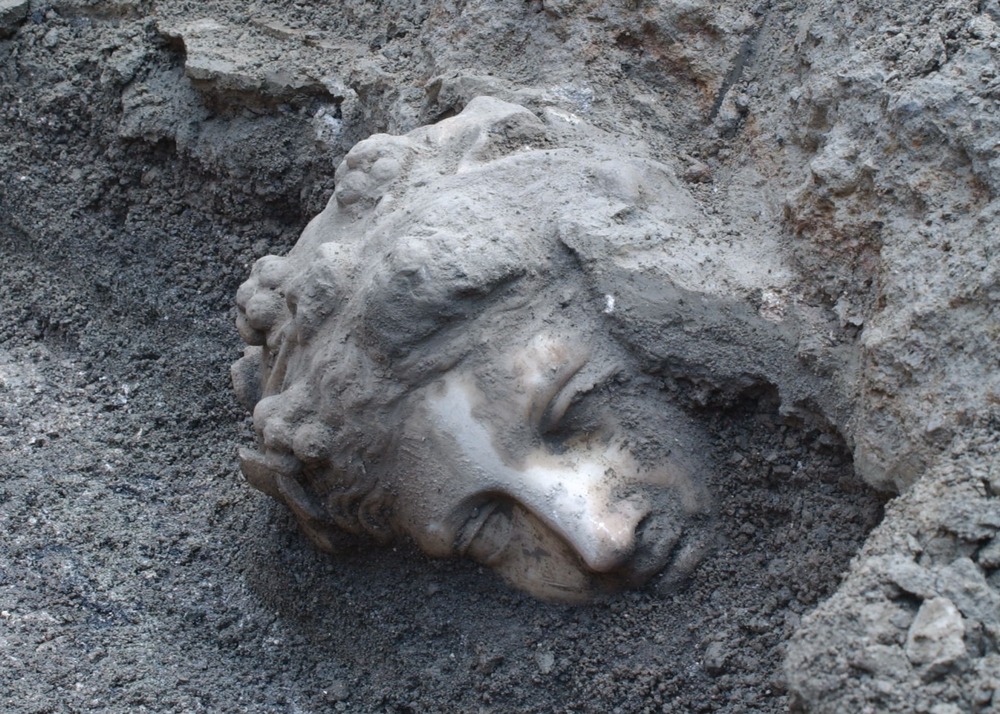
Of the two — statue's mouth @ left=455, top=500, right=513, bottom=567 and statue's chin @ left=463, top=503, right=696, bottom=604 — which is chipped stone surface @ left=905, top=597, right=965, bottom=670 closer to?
statue's chin @ left=463, top=503, right=696, bottom=604

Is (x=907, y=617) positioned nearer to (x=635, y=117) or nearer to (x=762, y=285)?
(x=762, y=285)

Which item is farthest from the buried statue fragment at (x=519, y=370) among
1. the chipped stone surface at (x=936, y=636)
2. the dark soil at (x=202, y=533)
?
the chipped stone surface at (x=936, y=636)

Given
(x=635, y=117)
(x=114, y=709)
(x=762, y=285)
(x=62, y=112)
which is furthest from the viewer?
(x=62, y=112)

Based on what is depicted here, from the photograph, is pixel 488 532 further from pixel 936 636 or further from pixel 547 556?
pixel 936 636

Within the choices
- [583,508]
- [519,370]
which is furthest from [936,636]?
[519,370]

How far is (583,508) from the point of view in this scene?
5.95 feet

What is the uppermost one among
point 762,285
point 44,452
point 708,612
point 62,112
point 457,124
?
point 762,285

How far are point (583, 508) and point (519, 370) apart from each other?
23cm

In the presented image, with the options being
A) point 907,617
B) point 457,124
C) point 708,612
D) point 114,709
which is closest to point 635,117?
point 457,124

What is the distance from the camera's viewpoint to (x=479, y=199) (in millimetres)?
1924

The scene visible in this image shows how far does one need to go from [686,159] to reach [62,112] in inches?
62.0

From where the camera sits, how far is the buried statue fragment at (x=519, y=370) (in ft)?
5.97

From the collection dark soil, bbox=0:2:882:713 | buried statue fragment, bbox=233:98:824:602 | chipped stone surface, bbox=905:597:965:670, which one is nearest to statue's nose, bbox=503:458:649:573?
buried statue fragment, bbox=233:98:824:602

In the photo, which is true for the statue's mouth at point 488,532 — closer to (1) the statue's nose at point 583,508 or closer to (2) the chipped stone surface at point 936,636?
(1) the statue's nose at point 583,508
